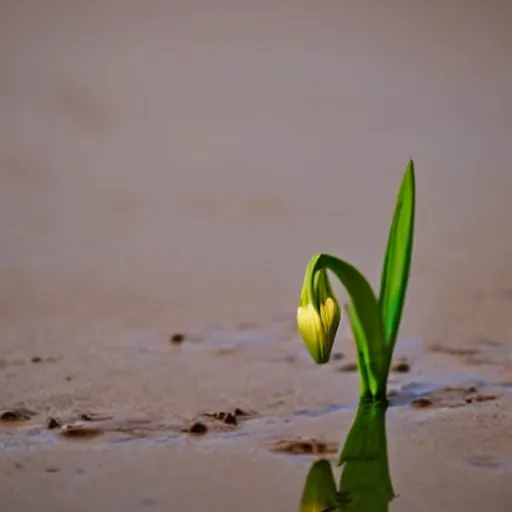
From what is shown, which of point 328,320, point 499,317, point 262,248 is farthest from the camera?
point 262,248

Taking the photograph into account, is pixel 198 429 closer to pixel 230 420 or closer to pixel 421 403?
pixel 230 420

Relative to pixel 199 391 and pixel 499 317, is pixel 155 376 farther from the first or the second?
pixel 499 317

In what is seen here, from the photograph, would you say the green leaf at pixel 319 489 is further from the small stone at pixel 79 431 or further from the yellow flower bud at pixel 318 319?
the small stone at pixel 79 431

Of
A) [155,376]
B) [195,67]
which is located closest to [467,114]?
[195,67]

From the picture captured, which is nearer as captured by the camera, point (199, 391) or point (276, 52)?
point (199, 391)

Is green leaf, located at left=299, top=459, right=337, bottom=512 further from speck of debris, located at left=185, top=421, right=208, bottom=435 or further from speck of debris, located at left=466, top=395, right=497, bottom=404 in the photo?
speck of debris, located at left=466, top=395, right=497, bottom=404

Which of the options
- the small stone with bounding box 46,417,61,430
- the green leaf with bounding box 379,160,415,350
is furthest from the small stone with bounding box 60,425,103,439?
the green leaf with bounding box 379,160,415,350

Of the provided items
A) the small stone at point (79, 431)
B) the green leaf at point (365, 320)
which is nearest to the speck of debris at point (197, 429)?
the small stone at point (79, 431)
